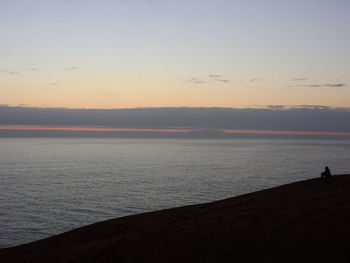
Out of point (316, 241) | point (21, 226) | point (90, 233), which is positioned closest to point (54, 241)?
point (90, 233)

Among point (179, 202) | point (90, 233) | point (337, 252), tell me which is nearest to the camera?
point (337, 252)

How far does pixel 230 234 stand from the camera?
1655 centimetres

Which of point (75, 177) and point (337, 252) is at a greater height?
point (337, 252)

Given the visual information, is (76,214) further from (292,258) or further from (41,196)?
(292,258)

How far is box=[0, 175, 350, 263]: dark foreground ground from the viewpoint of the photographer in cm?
1436

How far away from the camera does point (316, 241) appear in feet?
47.0

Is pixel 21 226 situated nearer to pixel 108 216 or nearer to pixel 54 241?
pixel 108 216

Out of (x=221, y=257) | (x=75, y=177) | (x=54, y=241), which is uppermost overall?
(x=221, y=257)

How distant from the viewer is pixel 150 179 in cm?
8931

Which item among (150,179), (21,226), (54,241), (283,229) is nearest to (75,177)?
(150,179)

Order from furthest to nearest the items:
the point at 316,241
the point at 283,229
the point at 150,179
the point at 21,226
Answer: the point at 150,179
the point at 21,226
the point at 283,229
the point at 316,241

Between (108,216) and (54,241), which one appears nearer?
(54,241)

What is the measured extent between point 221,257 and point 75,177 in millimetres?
82478

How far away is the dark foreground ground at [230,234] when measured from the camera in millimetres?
14359
